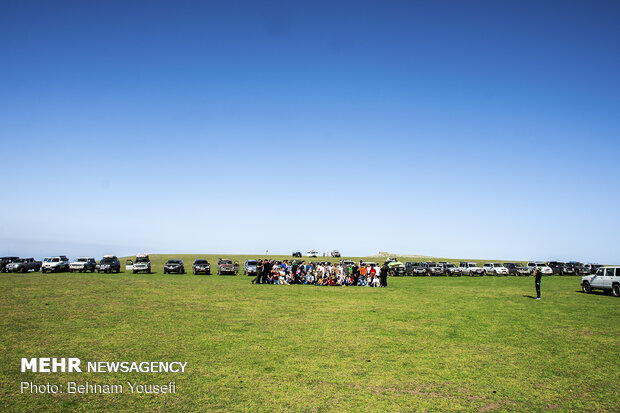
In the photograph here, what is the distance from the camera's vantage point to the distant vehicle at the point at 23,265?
47.5 metres

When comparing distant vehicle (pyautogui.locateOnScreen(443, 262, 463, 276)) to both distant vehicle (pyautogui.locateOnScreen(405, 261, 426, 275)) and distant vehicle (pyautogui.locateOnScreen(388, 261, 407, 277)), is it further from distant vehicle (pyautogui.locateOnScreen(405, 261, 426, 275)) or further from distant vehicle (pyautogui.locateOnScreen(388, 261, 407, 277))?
distant vehicle (pyautogui.locateOnScreen(388, 261, 407, 277))

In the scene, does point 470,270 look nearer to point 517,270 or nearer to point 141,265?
point 517,270

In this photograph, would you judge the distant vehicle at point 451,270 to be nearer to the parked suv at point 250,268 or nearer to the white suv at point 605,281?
the white suv at point 605,281

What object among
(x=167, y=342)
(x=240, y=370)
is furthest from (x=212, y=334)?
(x=240, y=370)

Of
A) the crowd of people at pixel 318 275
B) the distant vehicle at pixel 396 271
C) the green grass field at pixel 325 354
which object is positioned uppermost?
the green grass field at pixel 325 354

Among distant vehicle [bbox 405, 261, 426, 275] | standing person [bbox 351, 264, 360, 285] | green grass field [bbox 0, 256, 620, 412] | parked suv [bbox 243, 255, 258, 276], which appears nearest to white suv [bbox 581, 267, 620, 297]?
green grass field [bbox 0, 256, 620, 412]

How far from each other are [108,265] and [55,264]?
5770 millimetres

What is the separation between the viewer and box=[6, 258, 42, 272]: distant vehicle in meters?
47.5

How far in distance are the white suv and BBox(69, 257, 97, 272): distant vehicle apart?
163ft

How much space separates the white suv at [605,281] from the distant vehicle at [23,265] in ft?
185

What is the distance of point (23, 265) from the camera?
48.4 meters

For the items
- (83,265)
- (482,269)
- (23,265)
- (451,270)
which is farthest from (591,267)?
(23,265)

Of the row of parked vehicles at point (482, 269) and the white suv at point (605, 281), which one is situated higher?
the white suv at point (605, 281)

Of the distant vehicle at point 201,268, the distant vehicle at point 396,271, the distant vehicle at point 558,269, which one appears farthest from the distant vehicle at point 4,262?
the distant vehicle at point 558,269
